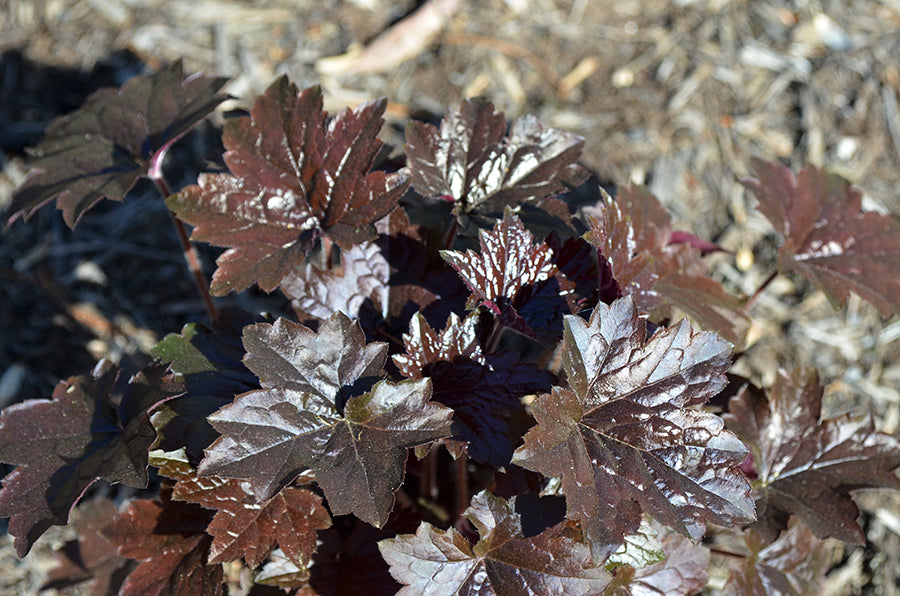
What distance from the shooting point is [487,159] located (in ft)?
5.54

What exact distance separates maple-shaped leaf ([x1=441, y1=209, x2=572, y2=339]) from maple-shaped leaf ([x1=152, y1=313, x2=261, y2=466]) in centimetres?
49

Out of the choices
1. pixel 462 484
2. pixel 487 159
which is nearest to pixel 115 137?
pixel 487 159

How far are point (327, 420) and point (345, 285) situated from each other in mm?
389

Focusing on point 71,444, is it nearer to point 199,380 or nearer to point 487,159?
point 199,380

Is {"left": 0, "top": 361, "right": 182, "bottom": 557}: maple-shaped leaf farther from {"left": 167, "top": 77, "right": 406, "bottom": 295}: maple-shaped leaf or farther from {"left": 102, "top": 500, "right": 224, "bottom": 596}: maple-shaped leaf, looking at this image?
{"left": 167, "top": 77, "right": 406, "bottom": 295}: maple-shaped leaf

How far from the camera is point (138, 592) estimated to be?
1.57 m

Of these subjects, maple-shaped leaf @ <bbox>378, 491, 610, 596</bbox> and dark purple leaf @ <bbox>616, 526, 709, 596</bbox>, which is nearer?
maple-shaped leaf @ <bbox>378, 491, 610, 596</bbox>

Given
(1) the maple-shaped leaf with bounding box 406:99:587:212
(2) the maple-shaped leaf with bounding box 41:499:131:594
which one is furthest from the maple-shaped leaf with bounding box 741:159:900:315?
(2) the maple-shaped leaf with bounding box 41:499:131:594

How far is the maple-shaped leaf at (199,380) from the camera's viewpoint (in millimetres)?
1451

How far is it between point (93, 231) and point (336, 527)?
75.2 inches

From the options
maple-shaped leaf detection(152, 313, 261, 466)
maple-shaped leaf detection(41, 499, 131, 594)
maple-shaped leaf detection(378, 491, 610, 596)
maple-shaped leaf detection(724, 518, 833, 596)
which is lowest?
maple-shaped leaf detection(41, 499, 131, 594)

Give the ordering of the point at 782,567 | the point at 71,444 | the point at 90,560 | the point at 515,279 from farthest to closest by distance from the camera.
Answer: the point at 90,560
the point at 782,567
the point at 71,444
the point at 515,279

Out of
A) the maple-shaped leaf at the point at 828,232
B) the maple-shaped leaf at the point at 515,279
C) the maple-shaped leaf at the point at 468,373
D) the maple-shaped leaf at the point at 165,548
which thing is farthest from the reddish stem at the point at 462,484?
the maple-shaped leaf at the point at 828,232

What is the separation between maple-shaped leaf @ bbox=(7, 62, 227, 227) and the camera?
5.69 feet
